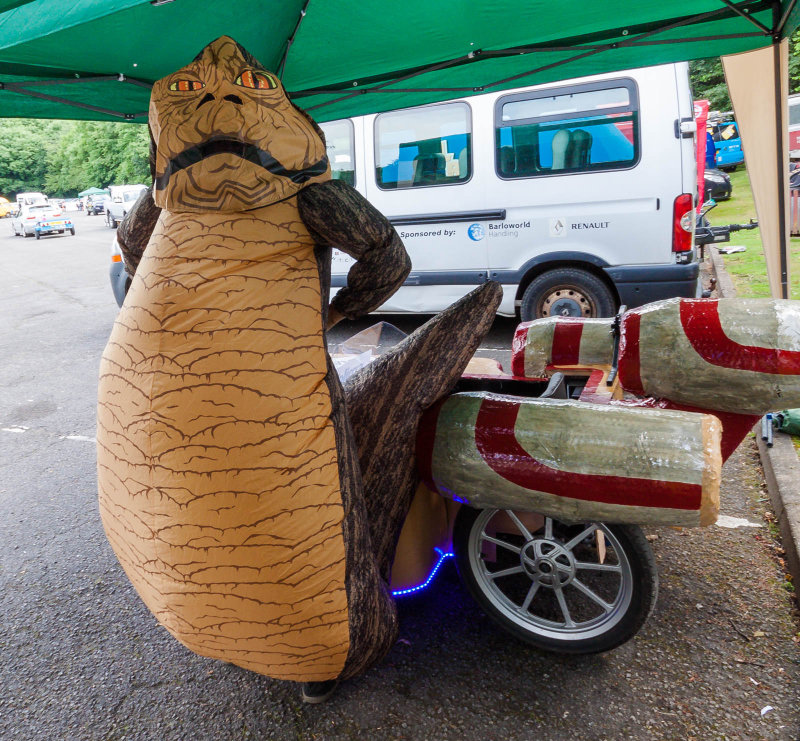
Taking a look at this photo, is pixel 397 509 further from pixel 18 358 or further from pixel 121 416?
pixel 18 358

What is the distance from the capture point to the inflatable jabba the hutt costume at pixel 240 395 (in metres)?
1.65

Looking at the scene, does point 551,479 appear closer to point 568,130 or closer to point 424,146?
point 568,130

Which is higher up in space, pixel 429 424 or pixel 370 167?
pixel 370 167

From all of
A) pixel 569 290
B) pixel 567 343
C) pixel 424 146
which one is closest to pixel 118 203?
pixel 424 146

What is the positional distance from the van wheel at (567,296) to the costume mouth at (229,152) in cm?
455

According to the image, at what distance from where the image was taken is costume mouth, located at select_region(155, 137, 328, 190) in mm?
1676

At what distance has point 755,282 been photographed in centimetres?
717

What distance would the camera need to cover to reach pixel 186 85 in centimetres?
172

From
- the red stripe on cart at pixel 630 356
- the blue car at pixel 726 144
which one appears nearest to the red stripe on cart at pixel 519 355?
the red stripe on cart at pixel 630 356

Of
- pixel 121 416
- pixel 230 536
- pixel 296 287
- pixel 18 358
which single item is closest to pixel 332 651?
pixel 230 536

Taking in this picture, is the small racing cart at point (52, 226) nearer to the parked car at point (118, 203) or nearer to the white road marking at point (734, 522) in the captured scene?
the parked car at point (118, 203)

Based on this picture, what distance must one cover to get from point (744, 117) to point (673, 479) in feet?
9.21

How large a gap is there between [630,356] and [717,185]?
46.9 ft

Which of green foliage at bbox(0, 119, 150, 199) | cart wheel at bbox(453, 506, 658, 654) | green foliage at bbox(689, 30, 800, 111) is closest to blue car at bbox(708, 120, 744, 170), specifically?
green foliage at bbox(689, 30, 800, 111)
